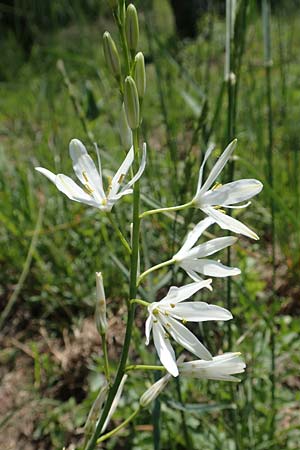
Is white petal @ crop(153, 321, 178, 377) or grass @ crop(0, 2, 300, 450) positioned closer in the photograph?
white petal @ crop(153, 321, 178, 377)

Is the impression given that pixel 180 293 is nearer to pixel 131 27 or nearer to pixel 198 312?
pixel 198 312

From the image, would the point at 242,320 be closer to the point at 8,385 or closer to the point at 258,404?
the point at 258,404

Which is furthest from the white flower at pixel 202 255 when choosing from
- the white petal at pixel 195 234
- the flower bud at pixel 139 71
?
the flower bud at pixel 139 71

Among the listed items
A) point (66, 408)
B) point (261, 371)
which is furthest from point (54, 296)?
point (261, 371)

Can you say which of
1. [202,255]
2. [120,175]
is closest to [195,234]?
[202,255]

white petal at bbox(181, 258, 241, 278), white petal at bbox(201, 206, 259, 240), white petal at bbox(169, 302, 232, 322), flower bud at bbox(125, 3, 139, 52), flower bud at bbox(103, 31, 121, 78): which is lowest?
white petal at bbox(169, 302, 232, 322)

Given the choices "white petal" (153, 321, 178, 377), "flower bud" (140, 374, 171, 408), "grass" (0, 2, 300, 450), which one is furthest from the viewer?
"grass" (0, 2, 300, 450)

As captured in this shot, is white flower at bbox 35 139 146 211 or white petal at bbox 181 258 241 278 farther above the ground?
white flower at bbox 35 139 146 211

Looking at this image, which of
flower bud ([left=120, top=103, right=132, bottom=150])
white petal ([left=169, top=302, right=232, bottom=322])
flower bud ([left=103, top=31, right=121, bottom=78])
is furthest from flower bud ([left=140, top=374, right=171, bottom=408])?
flower bud ([left=103, top=31, right=121, bottom=78])

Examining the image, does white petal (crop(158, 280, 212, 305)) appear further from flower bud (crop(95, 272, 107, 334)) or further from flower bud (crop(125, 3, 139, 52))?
flower bud (crop(125, 3, 139, 52))
